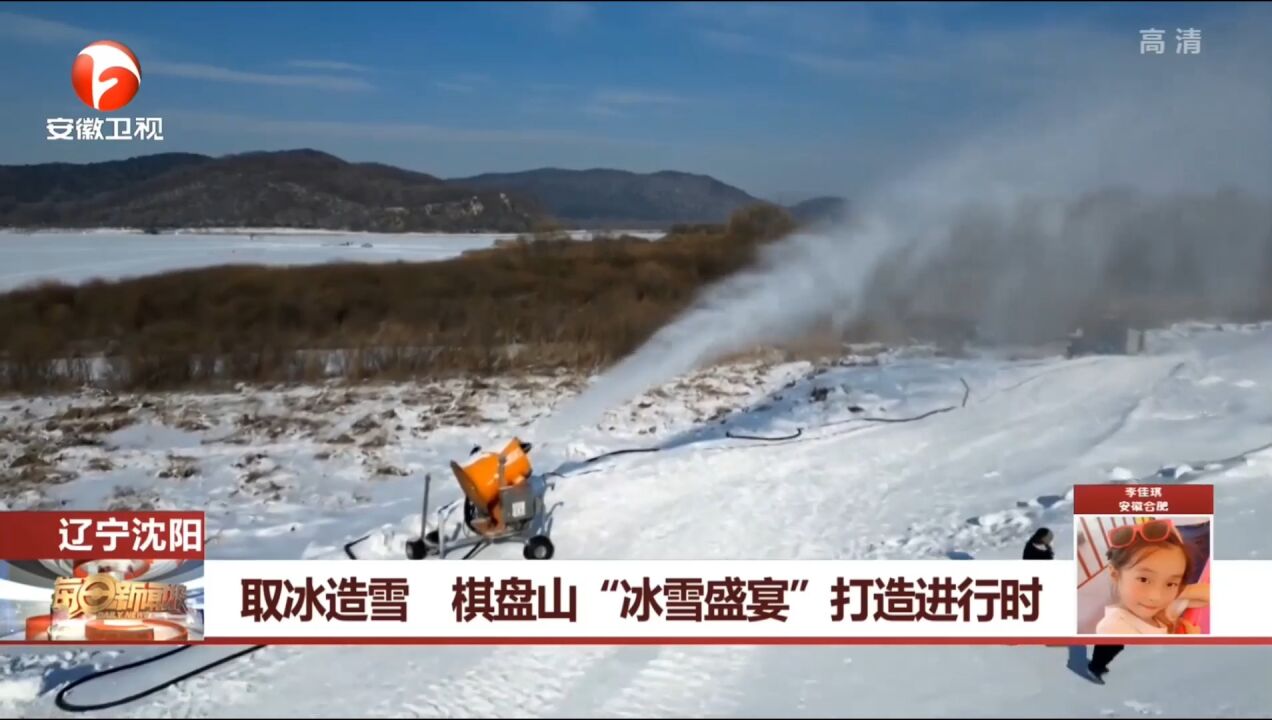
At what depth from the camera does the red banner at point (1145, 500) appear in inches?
135

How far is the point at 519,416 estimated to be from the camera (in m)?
4.59

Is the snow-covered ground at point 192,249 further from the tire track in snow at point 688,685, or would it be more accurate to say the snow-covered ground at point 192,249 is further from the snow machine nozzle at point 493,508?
the tire track in snow at point 688,685

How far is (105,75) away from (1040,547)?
4.35 m

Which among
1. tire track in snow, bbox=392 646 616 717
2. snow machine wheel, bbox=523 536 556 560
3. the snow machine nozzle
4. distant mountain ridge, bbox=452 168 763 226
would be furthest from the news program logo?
tire track in snow, bbox=392 646 616 717

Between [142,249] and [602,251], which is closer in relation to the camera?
[142,249]

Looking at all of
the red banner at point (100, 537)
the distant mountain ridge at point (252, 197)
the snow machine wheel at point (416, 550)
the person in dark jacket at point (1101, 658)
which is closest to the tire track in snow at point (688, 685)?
the snow machine wheel at point (416, 550)

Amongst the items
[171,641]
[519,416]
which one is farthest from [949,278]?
[171,641]

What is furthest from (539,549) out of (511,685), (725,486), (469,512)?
(725,486)

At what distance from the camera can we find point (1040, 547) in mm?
3434

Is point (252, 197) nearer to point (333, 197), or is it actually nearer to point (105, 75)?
point (333, 197)

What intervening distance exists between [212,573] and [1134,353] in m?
4.69

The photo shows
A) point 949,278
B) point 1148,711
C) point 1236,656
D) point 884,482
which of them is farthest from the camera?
point 949,278

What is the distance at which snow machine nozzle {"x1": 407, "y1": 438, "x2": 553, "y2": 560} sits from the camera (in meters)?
3.65

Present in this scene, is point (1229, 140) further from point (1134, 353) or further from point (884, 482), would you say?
point (884, 482)
